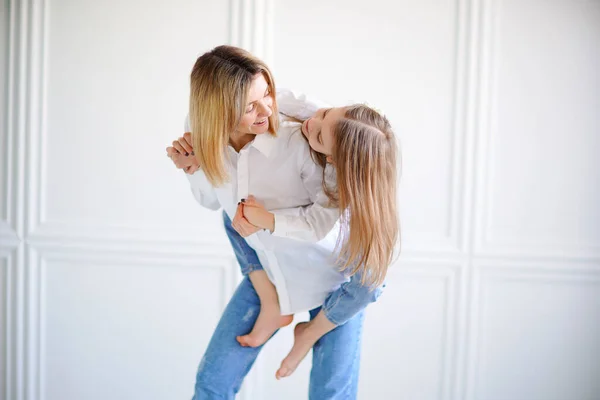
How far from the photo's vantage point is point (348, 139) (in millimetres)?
1466

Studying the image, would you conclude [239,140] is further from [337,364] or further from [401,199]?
[401,199]

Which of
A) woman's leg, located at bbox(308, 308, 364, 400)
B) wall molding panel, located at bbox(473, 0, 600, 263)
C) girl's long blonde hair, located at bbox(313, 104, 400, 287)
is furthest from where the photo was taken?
wall molding panel, located at bbox(473, 0, 600, 263)

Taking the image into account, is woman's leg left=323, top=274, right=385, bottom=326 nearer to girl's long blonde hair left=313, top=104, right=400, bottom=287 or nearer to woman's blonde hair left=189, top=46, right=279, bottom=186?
girl's long blonde hair left=313, top=104, right=400, bottom=287

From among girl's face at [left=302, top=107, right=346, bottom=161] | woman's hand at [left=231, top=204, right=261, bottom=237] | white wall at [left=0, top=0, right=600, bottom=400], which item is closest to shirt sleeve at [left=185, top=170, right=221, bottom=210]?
woman's hand at [left=231, top=204, right=261, bottom=237]

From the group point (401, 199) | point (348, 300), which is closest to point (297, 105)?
point (348, 300)

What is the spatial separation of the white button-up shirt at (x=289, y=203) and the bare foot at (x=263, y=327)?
4cm

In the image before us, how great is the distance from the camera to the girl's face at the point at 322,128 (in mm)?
1504

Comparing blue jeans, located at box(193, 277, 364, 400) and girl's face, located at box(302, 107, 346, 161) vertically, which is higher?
girl's face, located at box(302, 107, 346, 161)

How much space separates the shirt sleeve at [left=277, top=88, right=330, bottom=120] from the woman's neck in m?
0.14

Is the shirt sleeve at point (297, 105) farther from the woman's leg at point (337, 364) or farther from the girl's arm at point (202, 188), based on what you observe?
the woman's leg at point (337, 364)

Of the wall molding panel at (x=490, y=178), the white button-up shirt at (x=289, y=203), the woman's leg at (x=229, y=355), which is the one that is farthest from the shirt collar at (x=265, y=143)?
the wall molding panel at (x=490, y=178)

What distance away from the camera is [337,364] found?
170cm

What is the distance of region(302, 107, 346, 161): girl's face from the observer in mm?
1504

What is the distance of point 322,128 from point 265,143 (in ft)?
0.55
